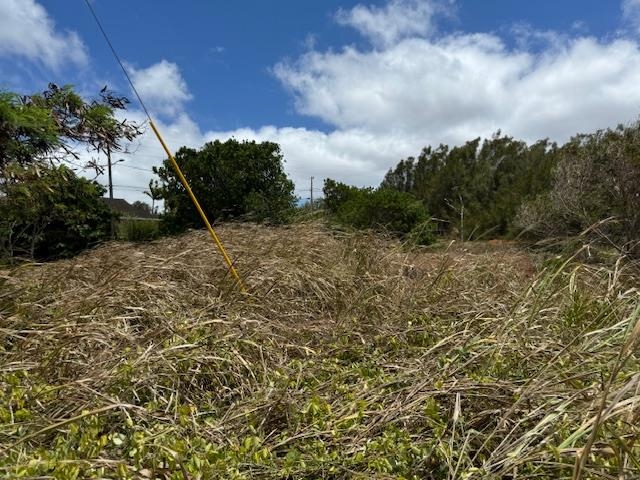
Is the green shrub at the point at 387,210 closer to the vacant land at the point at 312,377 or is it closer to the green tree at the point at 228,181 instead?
the green tree at the point at 228,181

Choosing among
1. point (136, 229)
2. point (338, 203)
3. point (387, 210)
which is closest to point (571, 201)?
point (387, 210)

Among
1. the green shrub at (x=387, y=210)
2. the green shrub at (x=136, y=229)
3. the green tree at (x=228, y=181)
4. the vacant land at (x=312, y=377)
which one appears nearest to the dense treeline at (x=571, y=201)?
the green shrub at (x=387, y=210)

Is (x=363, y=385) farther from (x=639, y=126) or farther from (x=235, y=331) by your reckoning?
(x=639, y=126)

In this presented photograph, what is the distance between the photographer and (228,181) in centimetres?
973

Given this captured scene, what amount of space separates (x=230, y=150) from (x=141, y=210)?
34.9 metres

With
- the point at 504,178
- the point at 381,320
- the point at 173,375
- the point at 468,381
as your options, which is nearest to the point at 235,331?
the point at 173,375

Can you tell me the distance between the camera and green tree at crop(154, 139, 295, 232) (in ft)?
31.8

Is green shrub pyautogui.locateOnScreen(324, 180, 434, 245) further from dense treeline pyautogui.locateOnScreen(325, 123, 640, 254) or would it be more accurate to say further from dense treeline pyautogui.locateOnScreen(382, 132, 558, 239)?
dense treeline pyautogui.locateOnScreen(382, 132, 558, 239)

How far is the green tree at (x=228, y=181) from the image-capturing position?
31.8 ft

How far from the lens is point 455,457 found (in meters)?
1.41

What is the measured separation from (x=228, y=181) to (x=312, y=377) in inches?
316

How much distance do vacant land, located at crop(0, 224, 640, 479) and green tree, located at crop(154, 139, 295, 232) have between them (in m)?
6.26

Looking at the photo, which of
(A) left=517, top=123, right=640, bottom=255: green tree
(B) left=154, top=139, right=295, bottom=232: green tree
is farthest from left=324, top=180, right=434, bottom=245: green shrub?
(A) left=517, top=123, right=640, bottom=255: green tree

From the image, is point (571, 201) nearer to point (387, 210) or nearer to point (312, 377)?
point (387, 210)
